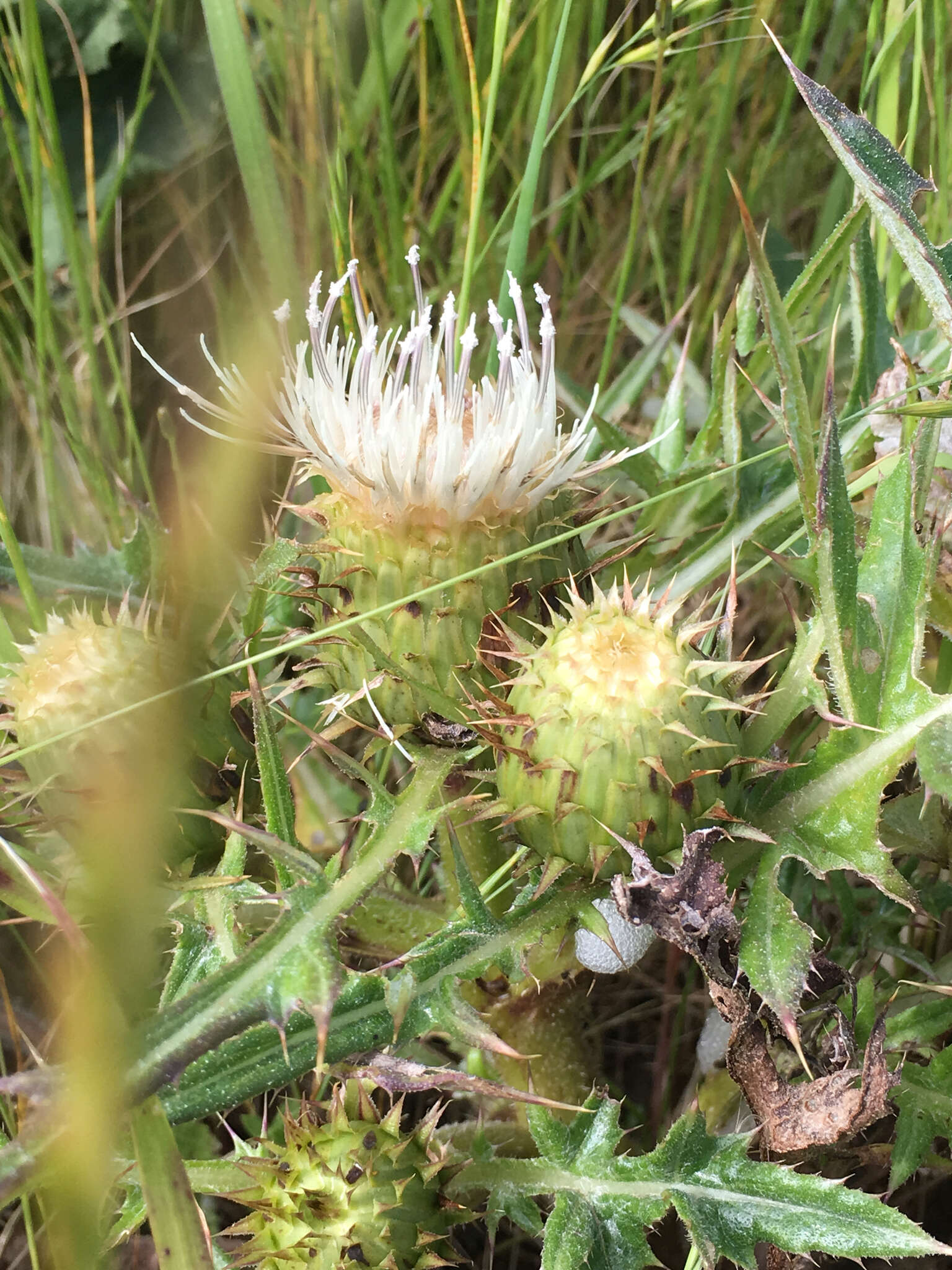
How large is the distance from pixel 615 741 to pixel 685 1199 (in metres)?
0.57

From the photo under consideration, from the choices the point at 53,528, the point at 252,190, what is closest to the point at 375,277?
the point at 53,528

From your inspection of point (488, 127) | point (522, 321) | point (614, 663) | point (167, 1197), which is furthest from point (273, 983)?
point (488, 127)

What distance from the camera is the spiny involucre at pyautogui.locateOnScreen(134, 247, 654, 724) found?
1.42 metres

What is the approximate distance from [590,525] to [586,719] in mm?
328

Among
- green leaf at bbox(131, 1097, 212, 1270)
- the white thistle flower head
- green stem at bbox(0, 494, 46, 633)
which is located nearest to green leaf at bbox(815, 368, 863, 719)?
the white thistle flower head

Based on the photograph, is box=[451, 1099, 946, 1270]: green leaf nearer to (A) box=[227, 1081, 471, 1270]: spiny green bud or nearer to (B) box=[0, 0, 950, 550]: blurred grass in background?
(A) box=[227, 1081, 471, 1270]: spiny green bud

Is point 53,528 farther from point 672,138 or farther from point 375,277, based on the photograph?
point 672,138

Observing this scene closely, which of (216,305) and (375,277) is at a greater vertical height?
(216,305)

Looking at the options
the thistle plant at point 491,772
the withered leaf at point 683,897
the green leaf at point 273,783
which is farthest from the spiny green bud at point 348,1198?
the withered leaf at point 683,897

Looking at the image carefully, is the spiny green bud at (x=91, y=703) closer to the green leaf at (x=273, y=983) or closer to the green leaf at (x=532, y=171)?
the green leaf at (x=273, y=983)

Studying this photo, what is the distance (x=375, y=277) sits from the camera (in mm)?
2438

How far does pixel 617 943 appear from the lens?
141 centimetres

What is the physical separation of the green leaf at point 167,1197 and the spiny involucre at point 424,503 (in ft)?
2.03

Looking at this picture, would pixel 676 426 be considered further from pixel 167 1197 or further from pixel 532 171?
pixel 167 1197
